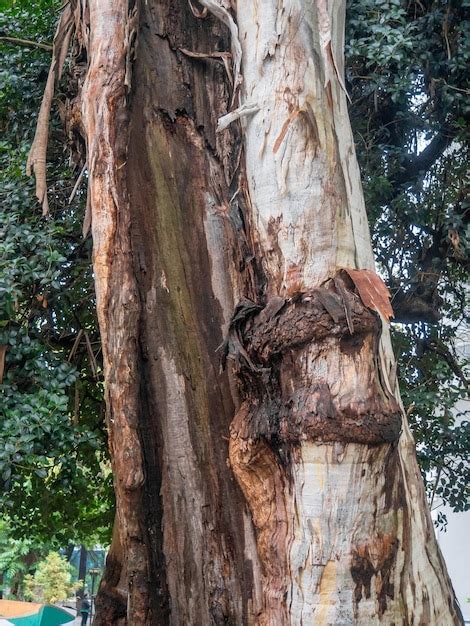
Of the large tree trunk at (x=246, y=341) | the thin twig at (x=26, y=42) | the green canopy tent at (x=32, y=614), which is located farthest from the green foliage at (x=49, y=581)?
the large tree trunk at (x=246, y=341)

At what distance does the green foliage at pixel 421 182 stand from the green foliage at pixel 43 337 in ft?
6.76

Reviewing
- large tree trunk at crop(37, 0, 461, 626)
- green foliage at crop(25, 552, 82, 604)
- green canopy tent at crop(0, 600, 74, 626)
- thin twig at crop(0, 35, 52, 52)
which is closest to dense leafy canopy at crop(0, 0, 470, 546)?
thin twig at crop(0, 35, 52, 52)

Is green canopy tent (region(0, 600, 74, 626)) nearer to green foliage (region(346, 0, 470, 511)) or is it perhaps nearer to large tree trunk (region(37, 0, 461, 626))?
green foliage (region(346, 0, 470, 511))

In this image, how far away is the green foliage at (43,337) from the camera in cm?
379

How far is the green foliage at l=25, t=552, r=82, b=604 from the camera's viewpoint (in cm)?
1825

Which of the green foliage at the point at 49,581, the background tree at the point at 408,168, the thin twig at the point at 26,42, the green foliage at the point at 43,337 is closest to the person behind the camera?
the green foliage at the point at 43,337

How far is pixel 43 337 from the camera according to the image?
4449mm

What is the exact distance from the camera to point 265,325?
2.37 metres

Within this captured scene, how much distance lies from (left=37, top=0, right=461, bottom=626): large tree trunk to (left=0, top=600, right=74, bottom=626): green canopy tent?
5.48 metres

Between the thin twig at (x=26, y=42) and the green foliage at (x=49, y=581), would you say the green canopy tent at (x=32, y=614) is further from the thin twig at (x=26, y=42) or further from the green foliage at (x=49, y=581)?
the green foliage at (x=49, y=581)

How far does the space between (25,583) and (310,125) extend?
18619 mm

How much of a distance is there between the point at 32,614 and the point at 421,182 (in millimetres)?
6081

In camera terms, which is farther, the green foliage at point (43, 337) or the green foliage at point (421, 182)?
the green foliage at point (421, 182)

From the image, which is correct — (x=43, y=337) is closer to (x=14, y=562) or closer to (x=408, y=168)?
(x=408, y=168)
